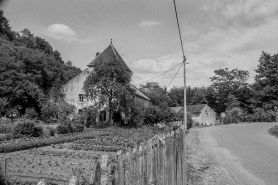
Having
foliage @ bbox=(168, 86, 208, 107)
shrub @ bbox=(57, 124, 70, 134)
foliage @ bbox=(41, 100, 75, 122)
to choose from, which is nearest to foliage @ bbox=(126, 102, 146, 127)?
foliage @ bbox=(41, 100, 75, 122)

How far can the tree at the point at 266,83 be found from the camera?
61.3 m

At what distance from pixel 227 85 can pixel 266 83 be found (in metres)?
12.5

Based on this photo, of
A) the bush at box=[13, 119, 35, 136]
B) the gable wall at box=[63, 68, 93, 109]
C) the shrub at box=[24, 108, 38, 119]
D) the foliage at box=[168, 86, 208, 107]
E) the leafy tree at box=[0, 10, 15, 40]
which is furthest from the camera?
the foliage at box=[168, 86, 208, 107]

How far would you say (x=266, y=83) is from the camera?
63312 millimetres

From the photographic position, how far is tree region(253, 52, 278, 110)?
61312mm

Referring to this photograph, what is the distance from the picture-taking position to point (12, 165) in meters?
9.94

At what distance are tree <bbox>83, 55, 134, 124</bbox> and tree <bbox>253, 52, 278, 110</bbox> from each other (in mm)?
44458

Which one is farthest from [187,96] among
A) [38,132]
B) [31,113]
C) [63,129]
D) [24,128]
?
[24,128]

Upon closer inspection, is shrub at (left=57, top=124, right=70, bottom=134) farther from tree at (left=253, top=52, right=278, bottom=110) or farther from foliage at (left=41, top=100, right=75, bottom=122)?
tree at (left=253, top=52, right=278, bottom=110)

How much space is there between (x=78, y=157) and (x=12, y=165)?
309 cm

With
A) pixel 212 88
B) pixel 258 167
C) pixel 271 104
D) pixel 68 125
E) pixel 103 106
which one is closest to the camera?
pixel 258 167

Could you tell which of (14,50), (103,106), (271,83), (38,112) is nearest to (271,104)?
(271,83)

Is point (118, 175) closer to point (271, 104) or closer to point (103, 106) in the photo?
point (103, 106)

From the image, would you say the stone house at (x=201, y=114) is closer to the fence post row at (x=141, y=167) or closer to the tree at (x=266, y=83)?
the tree at (x=266, y=83)
